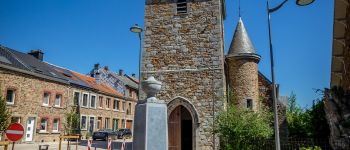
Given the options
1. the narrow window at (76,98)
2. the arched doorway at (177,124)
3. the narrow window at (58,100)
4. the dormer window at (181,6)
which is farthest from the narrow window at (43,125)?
the dormer window at (181,6)

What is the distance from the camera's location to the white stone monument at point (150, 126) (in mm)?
6438

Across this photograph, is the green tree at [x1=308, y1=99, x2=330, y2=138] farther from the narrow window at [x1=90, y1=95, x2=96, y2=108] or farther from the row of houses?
the narrow window at [x1=90, y1=95, x2=96, y2=108]

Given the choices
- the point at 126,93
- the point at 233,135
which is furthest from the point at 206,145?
the point at 126,93

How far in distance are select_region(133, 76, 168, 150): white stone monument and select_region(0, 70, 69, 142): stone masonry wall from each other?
19439 mm

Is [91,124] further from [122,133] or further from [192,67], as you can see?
[192,67]

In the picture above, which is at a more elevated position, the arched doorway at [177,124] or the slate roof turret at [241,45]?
the slate roof turret at [241,45]

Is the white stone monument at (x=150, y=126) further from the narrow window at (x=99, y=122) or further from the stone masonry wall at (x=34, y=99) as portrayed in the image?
the narrow window at (x=99, y=122)

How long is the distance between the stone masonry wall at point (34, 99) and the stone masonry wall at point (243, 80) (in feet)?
54.8

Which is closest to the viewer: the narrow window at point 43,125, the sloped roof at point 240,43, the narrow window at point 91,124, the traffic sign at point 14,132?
the traffic sign at point 14,132

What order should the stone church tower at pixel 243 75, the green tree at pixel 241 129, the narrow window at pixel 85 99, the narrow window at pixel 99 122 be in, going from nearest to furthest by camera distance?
1. the green tree at pixel 241 129
2. the stone church tower at pixel 243 75
3. the narrow window at pixel 85 99
4. the narrow window at pixel 99 122

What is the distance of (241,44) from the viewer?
18453mm

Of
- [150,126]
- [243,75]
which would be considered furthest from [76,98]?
[150,126]

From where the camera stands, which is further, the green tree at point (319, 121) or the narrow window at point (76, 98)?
the narrow window at point (76, 98)

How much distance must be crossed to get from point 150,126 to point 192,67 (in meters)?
9.37
